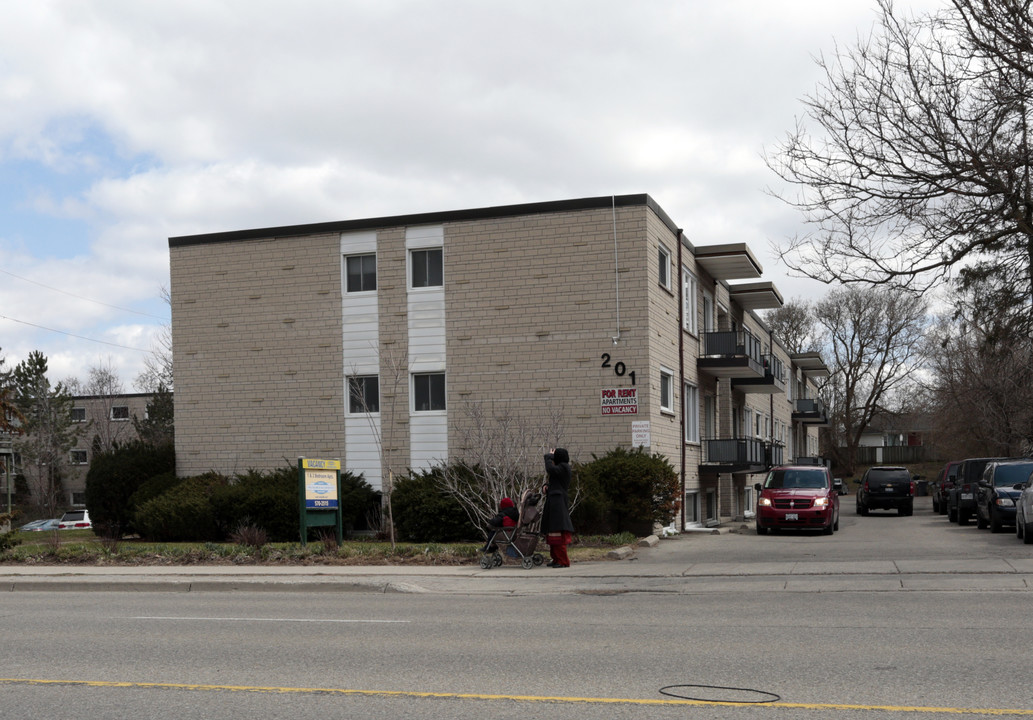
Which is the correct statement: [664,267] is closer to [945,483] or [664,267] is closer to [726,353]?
[726,353]

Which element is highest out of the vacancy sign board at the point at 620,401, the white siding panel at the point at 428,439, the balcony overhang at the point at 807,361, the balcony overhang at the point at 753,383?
the balcony overhang at the point at 807,361

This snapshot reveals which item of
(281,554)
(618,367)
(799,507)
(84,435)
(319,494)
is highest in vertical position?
(618,367)

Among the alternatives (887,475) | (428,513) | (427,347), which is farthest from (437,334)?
(887,475)

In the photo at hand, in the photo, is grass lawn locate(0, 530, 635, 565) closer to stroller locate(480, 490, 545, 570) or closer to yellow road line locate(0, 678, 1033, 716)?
stroller locate(480, 490, 545, 570)

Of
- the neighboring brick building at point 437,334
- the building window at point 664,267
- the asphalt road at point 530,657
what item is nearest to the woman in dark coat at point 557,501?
the asphalt road at point 530,657

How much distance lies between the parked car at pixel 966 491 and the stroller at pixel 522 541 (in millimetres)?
15975

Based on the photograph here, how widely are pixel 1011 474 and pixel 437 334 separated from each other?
14348mm

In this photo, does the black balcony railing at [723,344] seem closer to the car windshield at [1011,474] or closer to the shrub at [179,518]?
the car windshield at [1011,474]

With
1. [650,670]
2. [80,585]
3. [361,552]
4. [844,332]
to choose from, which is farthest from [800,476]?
[844,332]

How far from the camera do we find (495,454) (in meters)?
22.0

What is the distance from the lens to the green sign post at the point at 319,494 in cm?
2048

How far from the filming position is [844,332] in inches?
3142

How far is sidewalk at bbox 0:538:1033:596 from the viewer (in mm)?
14320

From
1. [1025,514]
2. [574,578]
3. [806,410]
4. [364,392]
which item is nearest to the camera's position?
[574,578]
